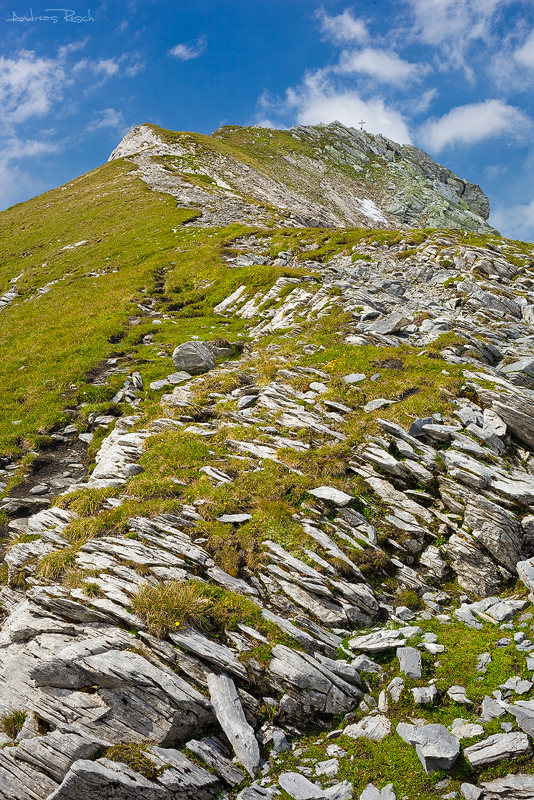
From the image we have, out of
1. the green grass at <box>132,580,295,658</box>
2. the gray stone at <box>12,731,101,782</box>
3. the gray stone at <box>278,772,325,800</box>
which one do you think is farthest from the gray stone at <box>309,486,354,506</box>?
the gray stone at <box>12,731,101,782</box>

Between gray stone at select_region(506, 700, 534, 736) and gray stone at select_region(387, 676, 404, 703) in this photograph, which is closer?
gray stone at select_region(506, 700, 534, 736)

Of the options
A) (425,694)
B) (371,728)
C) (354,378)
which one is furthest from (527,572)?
(354,378)

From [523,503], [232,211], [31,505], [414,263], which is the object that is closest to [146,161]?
[232,211]

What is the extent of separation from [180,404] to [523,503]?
45.2ft

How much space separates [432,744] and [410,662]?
1734 millimetres

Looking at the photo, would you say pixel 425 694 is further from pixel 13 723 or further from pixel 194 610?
pixel 13 723

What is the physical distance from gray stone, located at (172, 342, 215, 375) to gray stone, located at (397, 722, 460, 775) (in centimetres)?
1999

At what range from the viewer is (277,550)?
12055 millimetres

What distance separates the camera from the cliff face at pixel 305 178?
71.6 metres

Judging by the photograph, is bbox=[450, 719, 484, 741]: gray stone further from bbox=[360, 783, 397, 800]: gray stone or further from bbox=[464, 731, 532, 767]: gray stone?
bbox=[360, 783, 397, 800]: gray stone

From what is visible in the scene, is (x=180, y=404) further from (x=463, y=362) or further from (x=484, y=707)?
(x=484, y=707)

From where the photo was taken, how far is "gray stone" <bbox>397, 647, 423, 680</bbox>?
914 cm

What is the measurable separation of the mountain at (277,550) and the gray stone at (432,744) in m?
0.04

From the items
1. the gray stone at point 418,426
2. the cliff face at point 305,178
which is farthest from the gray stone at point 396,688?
the cliff face at point 305,178
